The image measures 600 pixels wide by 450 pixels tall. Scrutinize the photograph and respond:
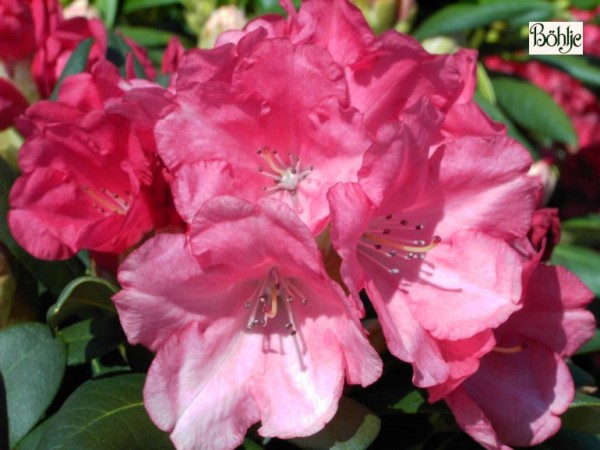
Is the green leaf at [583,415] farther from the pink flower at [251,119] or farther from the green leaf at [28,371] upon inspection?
the green leaf at [28,371]

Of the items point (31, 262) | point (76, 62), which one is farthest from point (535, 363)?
point (76, 62)

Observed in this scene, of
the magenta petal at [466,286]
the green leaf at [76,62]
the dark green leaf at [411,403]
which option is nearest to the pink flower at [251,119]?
the magenta petal at [466,286]

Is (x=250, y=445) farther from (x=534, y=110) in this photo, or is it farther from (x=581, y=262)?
(x=534, y=110)

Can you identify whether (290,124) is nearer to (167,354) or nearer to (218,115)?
(218,115)

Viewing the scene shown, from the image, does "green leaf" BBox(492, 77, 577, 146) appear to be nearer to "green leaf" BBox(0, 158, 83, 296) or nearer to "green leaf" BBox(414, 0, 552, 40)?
"green leaf" BBox(414, 0, 552, 40)

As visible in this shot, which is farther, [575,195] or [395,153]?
[575,195]

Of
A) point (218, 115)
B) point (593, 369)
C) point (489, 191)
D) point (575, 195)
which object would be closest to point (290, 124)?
point (218, 115)

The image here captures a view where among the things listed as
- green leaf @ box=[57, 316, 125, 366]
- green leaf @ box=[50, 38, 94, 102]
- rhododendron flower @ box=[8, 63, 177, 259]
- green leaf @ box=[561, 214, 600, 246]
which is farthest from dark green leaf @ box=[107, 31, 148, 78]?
green leaf @ box=[561, 214, 600, 246]
